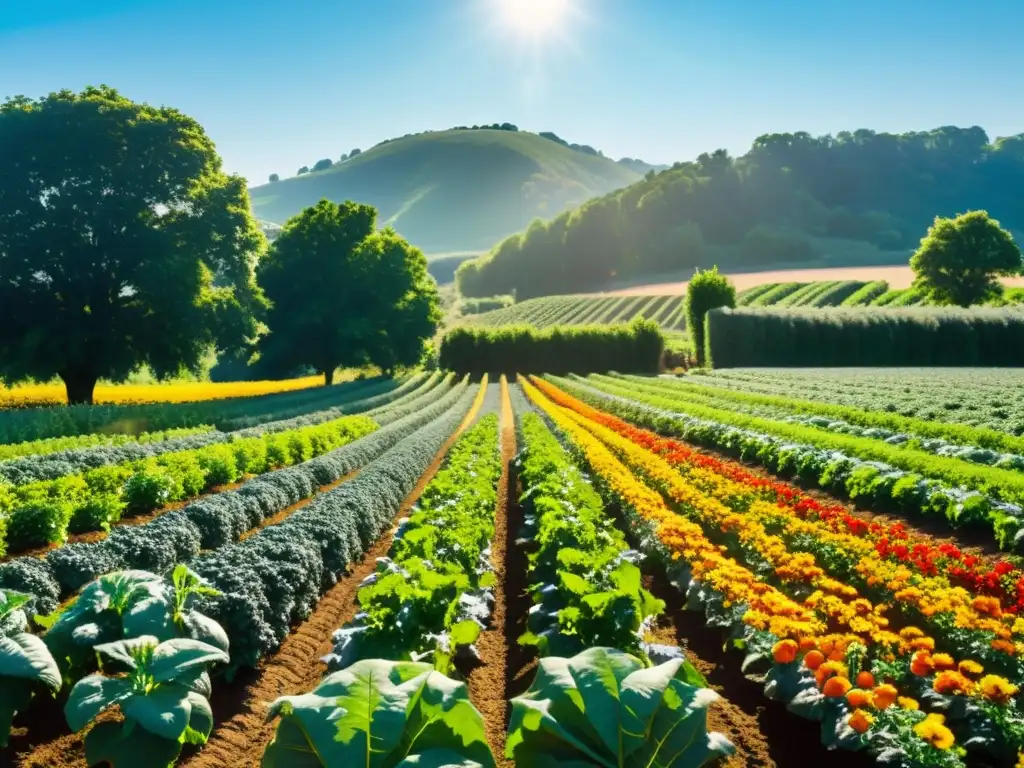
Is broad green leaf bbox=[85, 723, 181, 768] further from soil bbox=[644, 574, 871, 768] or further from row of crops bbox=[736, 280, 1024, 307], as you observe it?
row of crops bbox=[736, 280, 1024, 307]

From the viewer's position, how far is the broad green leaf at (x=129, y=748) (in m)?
4.00

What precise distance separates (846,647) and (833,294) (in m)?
85.3

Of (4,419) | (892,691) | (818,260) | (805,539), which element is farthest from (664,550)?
(818,260)

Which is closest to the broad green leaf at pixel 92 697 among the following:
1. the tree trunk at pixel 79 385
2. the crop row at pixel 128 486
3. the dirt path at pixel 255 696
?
the dirt path at pixel 255 696

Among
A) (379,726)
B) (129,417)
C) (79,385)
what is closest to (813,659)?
(379,726)

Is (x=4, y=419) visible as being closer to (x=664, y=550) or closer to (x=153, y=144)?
(x=153, y=144)

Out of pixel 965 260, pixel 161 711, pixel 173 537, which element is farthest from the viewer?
pixel 965 260

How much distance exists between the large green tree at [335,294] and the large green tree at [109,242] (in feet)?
47.5

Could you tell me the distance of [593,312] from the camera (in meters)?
95.1

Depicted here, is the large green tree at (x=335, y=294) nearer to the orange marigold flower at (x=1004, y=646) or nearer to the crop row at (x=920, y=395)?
the crop row at (x=920, y=395)

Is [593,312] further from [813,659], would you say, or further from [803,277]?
[813,659]

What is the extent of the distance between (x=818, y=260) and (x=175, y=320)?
10735 cm

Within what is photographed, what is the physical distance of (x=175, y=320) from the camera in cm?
2972

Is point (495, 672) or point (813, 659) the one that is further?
point (495, 672)
